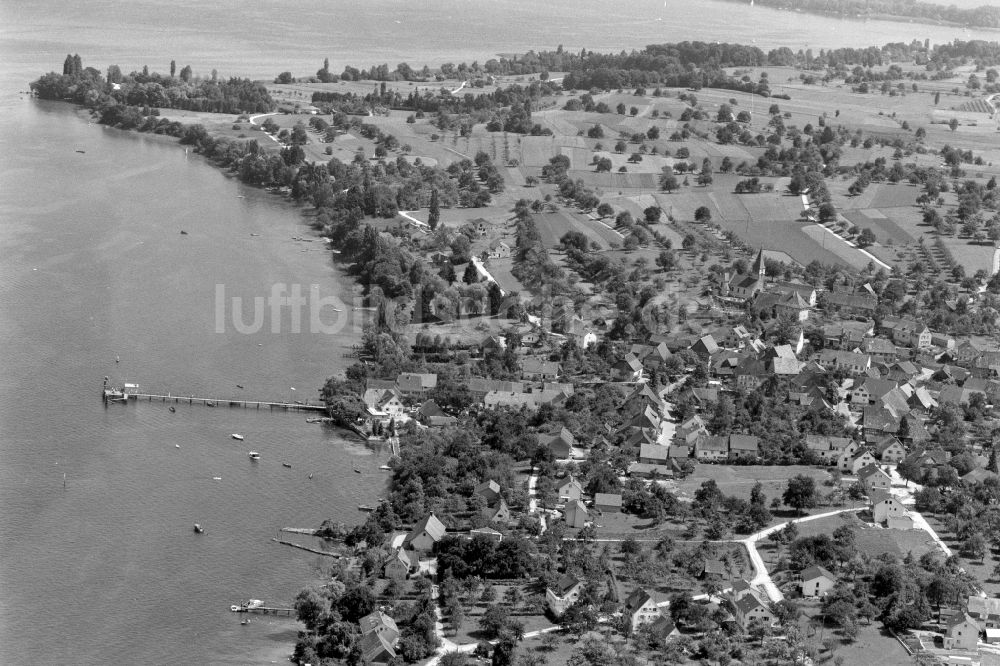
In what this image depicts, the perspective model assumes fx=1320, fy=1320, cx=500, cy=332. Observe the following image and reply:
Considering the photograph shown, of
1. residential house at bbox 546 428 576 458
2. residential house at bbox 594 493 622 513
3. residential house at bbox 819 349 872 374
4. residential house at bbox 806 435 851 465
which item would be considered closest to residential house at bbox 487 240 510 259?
residential house at bbox 819 349 872 374

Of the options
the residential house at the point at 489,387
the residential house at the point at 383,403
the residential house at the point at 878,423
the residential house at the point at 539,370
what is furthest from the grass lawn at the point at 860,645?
the residential house at the point at 539,370

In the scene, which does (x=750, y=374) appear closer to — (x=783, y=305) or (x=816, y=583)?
(x=783, y=305)

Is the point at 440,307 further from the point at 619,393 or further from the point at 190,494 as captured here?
the point at 190,494

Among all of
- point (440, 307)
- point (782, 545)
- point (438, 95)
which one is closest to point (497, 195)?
point (440, 307)

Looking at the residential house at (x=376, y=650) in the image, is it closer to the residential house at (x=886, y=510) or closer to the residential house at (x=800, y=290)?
the residential house at (x=886, y=510)

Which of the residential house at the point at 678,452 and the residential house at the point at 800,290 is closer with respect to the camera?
the residential house at the point at 678,452

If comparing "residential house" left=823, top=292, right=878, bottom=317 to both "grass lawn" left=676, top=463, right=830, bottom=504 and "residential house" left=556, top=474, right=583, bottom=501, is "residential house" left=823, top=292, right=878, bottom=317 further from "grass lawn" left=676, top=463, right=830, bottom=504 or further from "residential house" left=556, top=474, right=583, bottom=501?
"residential house" left=556, top=474, right=583, bottom=501
